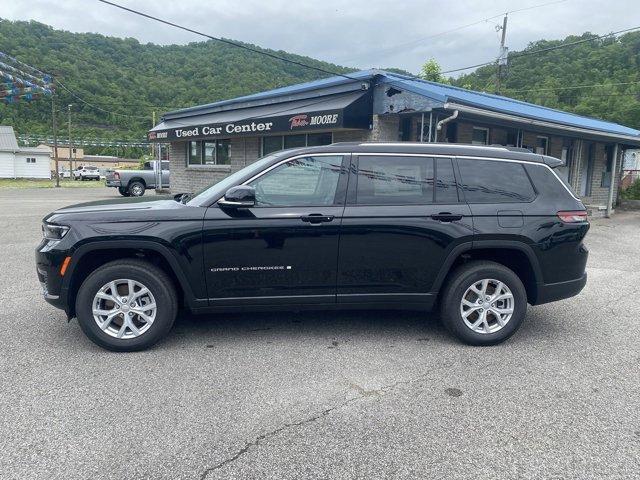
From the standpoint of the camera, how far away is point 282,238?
13.3 ft

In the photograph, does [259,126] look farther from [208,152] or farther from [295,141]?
[208,152]

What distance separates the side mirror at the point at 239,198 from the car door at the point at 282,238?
5 cm

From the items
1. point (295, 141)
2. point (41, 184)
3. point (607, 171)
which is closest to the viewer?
point (295, 141)

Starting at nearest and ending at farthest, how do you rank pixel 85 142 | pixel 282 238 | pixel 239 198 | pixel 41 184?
pixel 239 198 → pixel 282 238 → pixel 41 184 → pixel 85 142

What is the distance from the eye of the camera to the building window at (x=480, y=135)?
45.9 feet

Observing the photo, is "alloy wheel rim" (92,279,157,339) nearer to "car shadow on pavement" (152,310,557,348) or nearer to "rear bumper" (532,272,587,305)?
"car shadow on pavement" (152,310,557,348)

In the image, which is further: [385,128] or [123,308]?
[385,128]

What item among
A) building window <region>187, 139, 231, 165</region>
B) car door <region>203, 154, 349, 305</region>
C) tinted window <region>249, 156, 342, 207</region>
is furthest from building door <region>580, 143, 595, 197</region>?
car door <region>203, 154, 349, 305</region>

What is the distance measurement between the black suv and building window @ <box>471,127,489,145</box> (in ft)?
32.7

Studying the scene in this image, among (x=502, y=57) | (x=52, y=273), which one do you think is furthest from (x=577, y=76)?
(x=52, y=273)

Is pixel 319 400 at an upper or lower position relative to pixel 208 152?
lower

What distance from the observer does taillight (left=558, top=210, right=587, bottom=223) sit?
172 inches

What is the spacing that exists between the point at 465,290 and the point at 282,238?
1.71m

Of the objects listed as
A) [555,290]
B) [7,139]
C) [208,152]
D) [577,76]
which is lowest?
[555,290]
